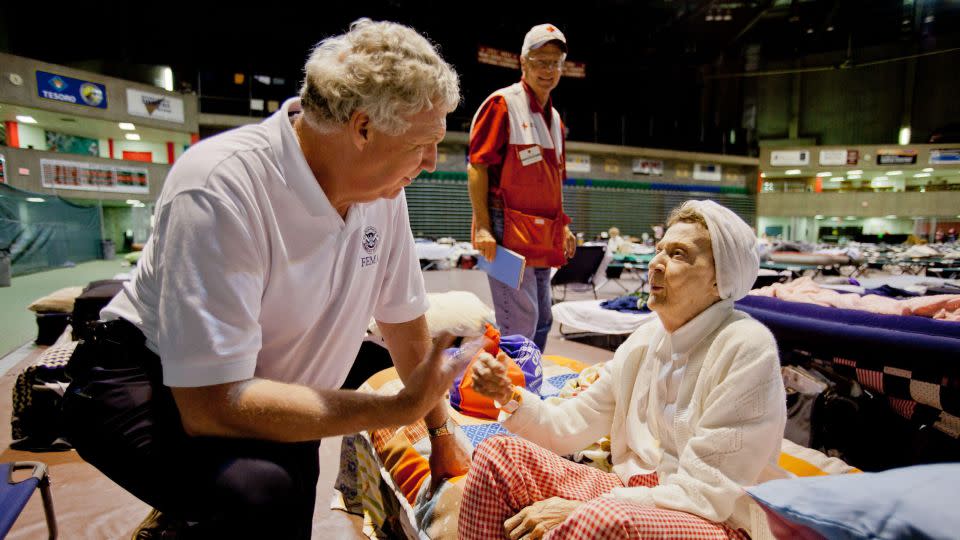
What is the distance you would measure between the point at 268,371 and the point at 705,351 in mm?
1110

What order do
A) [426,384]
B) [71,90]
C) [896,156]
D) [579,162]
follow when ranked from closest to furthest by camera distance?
[426,384] < [71,90] < [579,162] < [896,156]

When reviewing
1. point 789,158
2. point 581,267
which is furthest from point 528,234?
point 789,158

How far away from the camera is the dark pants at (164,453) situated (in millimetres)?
998

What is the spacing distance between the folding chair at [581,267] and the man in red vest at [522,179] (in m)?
3.57

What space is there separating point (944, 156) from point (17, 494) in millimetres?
28177

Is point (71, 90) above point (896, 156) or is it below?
above

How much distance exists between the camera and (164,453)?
3.39 feet

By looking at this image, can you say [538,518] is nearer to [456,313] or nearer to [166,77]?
[456,313]

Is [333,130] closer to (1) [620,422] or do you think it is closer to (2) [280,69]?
(1) [620,422]

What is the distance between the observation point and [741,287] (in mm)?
1311

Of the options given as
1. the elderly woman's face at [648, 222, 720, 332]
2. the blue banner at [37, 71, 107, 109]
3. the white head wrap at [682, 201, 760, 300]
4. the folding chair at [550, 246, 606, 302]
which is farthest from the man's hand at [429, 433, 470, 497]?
the blue banner at [37, 71, 107, 109]

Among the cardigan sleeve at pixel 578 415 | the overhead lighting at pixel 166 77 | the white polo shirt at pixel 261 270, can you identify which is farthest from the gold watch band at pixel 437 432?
the overhead lighting at pixel 166 77

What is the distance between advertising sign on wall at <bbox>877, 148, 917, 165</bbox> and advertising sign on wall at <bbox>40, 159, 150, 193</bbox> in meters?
27.6

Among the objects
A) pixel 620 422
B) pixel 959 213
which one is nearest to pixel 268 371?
pixel 620 422
